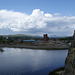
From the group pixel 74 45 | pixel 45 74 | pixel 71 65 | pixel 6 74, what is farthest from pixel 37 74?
pixel 71 65

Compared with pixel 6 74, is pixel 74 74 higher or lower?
higher

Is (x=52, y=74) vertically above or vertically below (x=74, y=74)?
below

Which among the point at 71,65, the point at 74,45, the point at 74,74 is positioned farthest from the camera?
the point at 74,45

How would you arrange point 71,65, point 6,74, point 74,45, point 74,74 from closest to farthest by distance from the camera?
point 74,74, point 71,65, point 74,45, point 6,74

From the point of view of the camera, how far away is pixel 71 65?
2483cm

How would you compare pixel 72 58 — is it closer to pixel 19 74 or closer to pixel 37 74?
pixel 37 74

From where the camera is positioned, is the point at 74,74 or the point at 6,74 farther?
the point at 6,74

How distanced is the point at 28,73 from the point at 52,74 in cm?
943

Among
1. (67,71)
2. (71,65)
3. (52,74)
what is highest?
(71,65)

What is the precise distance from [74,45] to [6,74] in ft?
86.9

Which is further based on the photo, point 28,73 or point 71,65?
point 28,73

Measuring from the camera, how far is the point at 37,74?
42.5 m

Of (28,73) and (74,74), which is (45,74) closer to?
(28,73)

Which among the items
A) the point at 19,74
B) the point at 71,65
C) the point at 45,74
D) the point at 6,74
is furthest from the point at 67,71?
the point at 6,74
